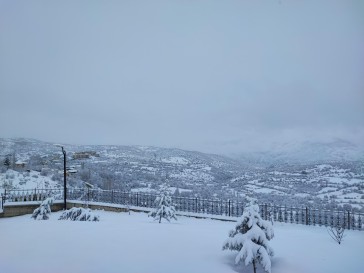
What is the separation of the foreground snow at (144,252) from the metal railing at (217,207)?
2.48 meters

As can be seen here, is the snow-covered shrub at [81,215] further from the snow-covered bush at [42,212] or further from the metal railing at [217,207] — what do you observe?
the metal railing at [217,207]

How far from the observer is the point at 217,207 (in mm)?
15477

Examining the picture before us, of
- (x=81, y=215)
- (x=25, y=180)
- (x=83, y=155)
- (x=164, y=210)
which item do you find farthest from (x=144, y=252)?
(x=83, y=155)

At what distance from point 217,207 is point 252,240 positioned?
915cm

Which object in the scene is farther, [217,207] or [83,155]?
[83,155]

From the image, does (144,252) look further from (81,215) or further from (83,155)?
(83,155)

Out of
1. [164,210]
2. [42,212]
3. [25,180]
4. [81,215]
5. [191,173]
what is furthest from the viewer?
[191,173]

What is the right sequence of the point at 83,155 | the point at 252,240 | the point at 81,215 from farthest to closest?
the point at 83,155, the point at 81,215, the point at 252,240

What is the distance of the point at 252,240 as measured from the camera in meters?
6.43

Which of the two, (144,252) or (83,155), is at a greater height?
(83,155)

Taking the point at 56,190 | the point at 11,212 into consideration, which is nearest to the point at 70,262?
the point at 11,212

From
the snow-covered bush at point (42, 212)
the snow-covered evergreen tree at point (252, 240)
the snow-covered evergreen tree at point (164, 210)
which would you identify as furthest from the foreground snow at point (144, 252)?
the snow-covered bush at point (42, 212)

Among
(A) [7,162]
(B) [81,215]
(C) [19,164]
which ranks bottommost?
(B) [81,215]

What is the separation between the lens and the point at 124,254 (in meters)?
6.97
